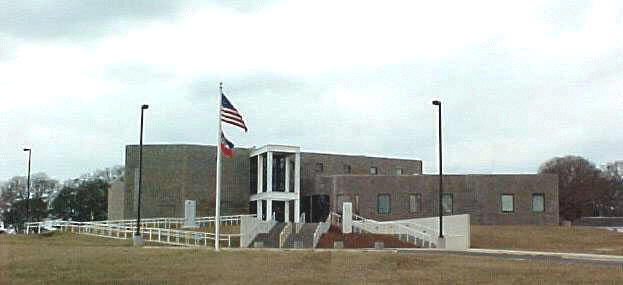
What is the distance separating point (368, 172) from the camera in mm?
79438

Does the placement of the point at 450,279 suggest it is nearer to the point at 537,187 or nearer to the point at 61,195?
the point at 537,187

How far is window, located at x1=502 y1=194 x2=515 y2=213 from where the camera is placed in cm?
6066

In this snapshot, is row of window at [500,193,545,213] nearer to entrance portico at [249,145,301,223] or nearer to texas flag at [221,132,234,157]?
entrance portico at [249,145,301,223]

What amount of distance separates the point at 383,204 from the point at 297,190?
269 inches

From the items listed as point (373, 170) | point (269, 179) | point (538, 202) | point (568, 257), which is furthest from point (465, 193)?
point (568, 257)

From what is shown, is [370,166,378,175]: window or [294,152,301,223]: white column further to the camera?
[370,166,378,175]: window

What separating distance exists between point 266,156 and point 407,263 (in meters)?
43.5

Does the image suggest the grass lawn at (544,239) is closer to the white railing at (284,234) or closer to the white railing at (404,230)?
the white railing at (404,230)

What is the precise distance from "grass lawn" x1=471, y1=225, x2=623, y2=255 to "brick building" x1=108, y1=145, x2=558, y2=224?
6855mm

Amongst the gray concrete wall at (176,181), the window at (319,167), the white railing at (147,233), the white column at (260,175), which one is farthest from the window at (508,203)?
the white railing at (147,233)

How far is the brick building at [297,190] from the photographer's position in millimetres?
60656

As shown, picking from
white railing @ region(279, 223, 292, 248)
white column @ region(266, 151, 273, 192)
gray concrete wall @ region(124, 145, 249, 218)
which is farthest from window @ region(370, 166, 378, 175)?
white railing @ region(279, 223, 292, 248)

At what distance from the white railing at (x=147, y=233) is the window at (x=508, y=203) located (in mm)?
24848

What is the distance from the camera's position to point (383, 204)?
204 feet
